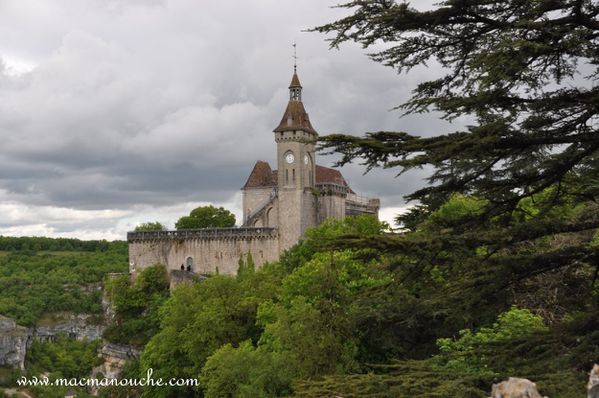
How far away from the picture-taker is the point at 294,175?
53.4m

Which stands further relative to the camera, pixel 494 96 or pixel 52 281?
pixel 52 281

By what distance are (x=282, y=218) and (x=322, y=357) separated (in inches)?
1468

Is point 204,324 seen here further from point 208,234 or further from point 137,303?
point 208,234

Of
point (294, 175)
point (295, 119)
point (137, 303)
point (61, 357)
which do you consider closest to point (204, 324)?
point (137, 303)

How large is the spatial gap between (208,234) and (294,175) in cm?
833

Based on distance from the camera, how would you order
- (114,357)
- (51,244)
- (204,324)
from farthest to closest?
(51,244) < (114,357) < (204,324)

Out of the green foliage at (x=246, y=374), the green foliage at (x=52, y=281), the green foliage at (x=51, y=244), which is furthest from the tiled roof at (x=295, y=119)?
the green foliage at (x=51, y=244)

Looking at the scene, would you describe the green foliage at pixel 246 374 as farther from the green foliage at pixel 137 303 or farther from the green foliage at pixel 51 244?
the green foliage at pixel 51 244

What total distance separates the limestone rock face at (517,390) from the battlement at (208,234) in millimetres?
47746

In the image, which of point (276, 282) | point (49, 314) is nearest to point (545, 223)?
point (276, 282)

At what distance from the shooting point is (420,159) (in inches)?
310

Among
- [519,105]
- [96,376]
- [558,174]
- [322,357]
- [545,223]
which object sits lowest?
[96,376]

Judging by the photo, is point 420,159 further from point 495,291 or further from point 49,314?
point 49,314

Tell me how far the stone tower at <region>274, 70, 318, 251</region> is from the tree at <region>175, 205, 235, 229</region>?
52.2 ft
